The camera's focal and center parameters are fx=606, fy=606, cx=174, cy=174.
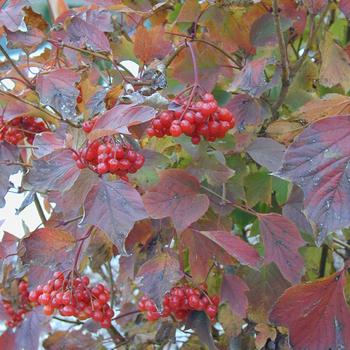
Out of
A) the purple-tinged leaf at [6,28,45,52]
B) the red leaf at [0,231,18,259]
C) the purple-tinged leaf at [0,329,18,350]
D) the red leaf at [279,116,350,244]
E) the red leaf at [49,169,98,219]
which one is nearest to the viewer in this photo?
the red leaf at [279,116,350,244]

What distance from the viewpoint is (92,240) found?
2.58ft

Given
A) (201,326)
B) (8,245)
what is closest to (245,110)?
(201,326)

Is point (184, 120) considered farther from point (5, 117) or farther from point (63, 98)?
point (5, 117)

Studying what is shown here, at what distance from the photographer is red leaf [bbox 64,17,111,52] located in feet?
2.39

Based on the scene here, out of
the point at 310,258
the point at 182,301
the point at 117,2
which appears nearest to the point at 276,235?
the point at 182,301

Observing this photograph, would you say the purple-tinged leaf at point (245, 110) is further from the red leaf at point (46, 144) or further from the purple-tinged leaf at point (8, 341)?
the purple-tinged leaf at point (8, 341)

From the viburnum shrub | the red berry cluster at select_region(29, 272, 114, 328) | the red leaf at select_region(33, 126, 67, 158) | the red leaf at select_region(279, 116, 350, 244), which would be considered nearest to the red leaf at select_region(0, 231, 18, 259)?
the viburnum shrub

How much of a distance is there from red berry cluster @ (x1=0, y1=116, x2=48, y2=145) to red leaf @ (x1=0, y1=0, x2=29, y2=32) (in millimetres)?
142

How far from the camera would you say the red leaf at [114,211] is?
1.90 ft

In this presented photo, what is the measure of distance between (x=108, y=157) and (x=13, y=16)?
0.79 feet

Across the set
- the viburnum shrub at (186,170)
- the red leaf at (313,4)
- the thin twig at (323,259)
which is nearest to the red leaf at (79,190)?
the viburnum shrub at (186,170)

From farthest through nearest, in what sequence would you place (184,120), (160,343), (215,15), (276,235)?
(160,343)
(215,15)
(276,235)
(184,120)

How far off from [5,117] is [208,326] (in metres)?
0.37

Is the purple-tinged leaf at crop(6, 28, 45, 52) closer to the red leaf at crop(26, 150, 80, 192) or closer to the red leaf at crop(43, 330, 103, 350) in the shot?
the red leaf at crop(26, 150, 80, 192)
